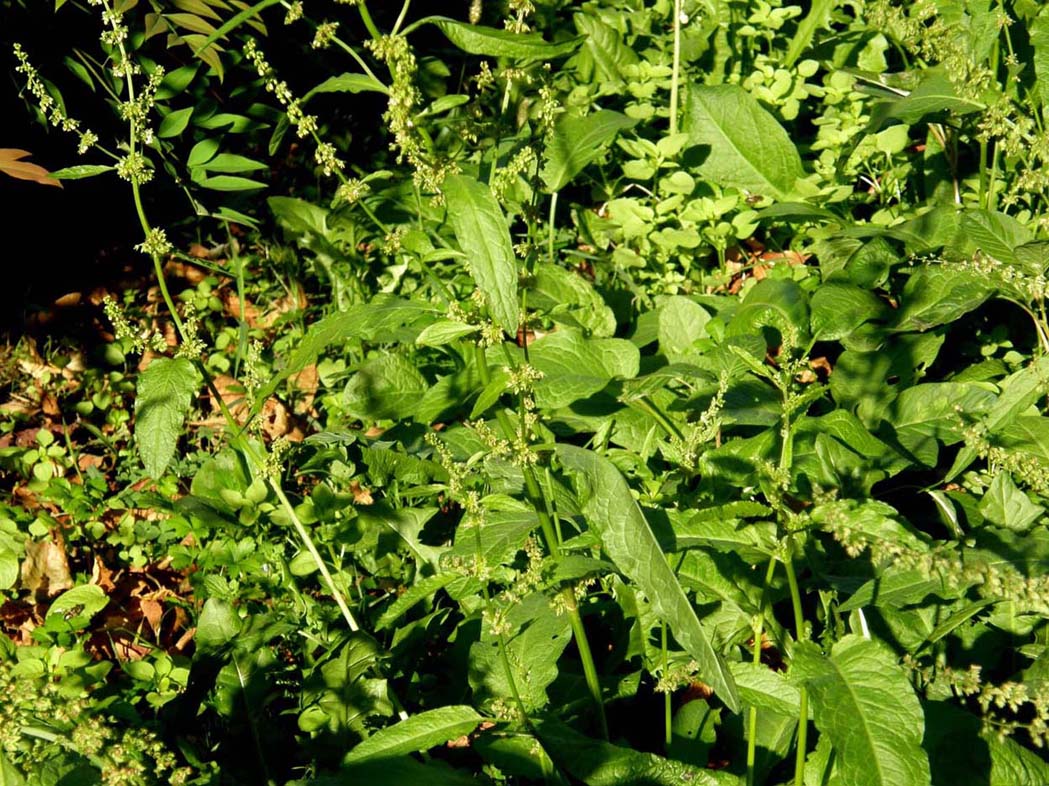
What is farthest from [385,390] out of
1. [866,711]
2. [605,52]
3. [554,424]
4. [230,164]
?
[605,52]

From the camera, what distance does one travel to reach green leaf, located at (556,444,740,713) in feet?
5.31

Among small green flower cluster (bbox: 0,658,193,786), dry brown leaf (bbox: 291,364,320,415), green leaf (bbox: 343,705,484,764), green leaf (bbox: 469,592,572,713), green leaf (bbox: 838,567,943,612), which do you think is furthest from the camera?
dry brown leaf (bbox: 291,364,320,415)

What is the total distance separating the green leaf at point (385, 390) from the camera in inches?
103

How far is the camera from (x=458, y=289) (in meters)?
3.52

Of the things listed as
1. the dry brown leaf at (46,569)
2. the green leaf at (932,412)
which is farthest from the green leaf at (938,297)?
the dry brown leaf at (46,569)

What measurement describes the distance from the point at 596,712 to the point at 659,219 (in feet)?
5.77

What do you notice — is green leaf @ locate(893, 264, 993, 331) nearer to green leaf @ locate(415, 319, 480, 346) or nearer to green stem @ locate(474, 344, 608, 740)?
green stem @ locate(474, 344, 608, 740)

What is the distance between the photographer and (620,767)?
174cm

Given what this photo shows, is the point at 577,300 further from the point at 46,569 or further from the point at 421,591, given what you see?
the point at 46,569

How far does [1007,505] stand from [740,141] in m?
1.53

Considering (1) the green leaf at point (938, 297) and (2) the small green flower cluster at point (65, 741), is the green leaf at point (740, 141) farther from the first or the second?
(2) the small green flower cluster at point (65, 741)

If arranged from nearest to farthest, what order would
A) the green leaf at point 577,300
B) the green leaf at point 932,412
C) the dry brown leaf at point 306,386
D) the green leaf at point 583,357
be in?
the green leaf at point 932,412
the green leaf at point 583,357
the green leaf at point 577,300
the dry brown leaf at point 306,386

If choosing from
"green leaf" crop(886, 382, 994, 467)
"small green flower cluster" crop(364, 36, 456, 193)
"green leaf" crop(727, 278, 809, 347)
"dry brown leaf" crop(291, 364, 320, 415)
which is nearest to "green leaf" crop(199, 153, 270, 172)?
"dry brown leaf" crop(291, 364, 320, 415)

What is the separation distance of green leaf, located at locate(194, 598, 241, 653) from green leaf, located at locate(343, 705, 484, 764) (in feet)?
2.30
